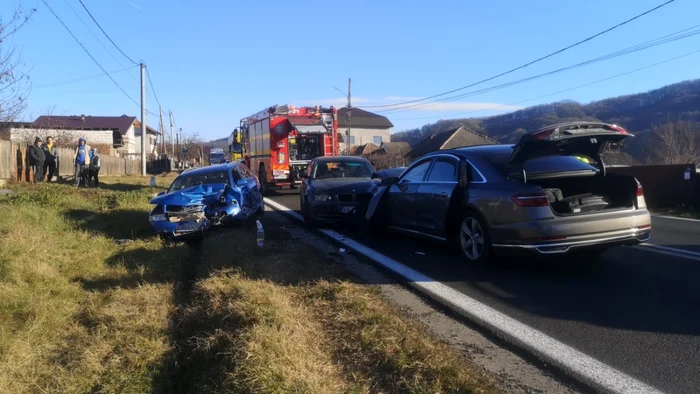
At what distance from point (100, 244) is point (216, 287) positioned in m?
3.94

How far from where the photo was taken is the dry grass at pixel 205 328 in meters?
3.72

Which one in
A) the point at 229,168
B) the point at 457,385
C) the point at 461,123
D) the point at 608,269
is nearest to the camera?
the point at 457,385

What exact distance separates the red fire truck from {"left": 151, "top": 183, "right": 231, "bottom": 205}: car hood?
9.86m

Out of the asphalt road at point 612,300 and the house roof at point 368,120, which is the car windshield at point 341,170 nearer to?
the asphalt road at point 612,300

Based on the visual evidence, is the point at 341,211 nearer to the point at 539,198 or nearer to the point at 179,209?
the point at 179,209

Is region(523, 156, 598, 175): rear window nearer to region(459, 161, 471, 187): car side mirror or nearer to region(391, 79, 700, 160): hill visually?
region(459, 161, 471, 187): car side mirror

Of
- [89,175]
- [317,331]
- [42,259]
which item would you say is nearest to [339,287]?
[317,331]

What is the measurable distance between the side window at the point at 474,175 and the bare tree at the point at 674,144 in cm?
2382

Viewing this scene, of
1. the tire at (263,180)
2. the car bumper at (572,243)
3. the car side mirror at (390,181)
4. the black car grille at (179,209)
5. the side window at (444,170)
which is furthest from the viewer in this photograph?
the tire at (263,180)

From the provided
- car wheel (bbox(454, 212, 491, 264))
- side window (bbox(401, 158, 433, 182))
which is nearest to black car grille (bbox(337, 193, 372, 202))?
side window (bbox(401, 158, 433, 182))

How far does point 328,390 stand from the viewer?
3.47 meters

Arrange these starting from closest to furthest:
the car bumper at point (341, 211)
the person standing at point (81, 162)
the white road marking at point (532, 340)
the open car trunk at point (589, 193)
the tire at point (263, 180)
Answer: the white road marking at point (532, 340), the open car trunk at point (589, 193), the car bumper at point (341, 211), the person standing at point (81, 162), the tire at point (263, 180)

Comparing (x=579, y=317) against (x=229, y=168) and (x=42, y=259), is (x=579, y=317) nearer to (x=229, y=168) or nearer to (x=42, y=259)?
(x=42, y=259)

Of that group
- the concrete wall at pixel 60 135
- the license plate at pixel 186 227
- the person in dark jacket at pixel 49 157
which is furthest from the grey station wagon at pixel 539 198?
the concrete wall at pixel 60 135
